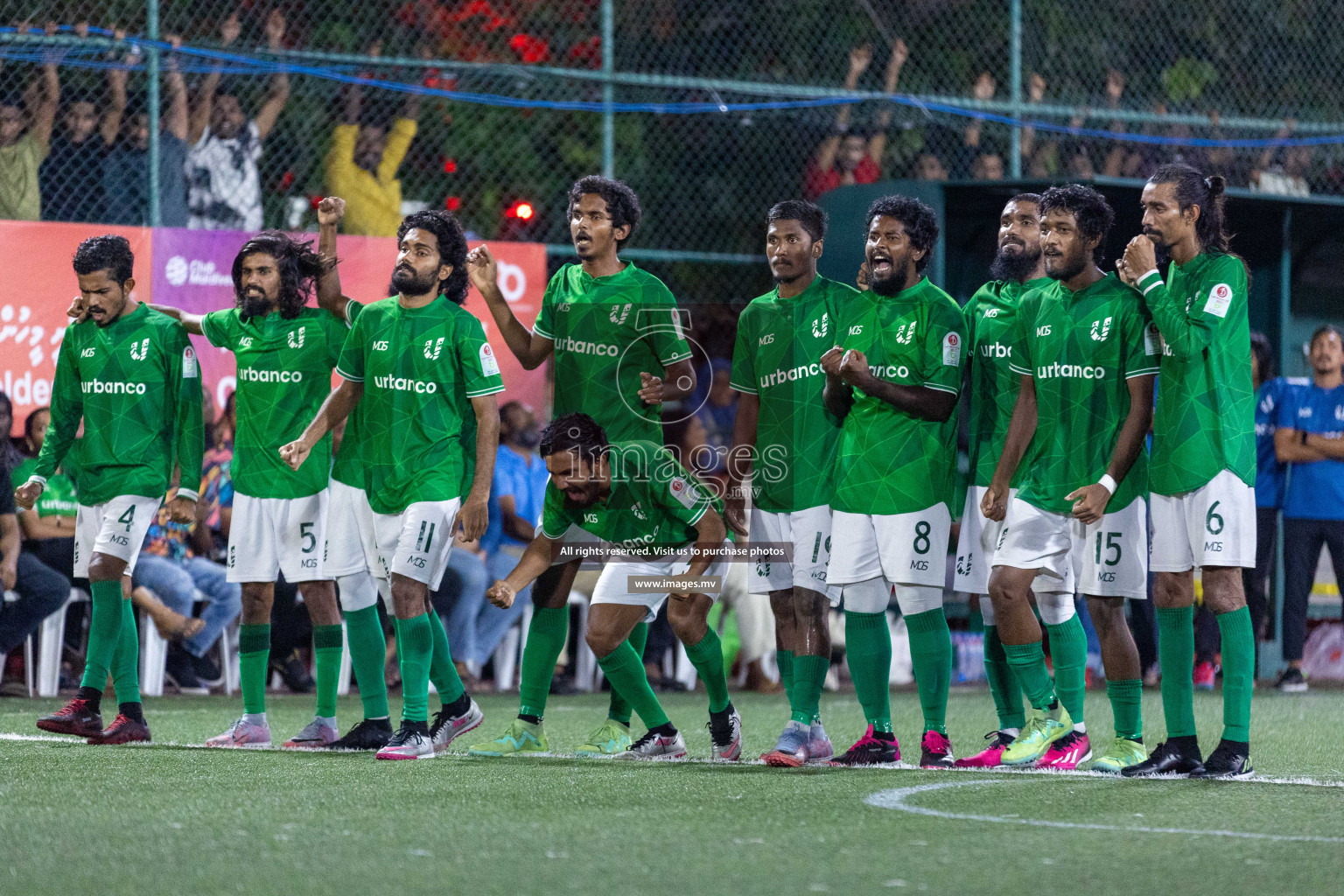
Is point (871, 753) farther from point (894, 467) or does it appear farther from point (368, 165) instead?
point (368, 165)

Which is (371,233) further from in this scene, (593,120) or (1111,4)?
(1111,4)

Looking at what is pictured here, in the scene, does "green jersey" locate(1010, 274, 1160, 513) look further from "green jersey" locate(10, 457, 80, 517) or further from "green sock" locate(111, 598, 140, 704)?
"green jersey" locate(10, 457, 80, 517)

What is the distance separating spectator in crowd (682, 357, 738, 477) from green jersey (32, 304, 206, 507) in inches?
157

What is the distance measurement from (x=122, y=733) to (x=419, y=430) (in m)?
1.80

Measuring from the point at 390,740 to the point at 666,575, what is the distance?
47.8 inches

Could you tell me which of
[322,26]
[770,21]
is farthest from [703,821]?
[770,21]

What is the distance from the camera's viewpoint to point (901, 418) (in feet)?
22.1

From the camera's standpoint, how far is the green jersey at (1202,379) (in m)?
6.19

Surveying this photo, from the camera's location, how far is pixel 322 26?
477 inches

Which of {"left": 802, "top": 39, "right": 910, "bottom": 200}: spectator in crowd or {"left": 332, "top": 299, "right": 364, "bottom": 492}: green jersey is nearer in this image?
{"left": 332, "top": 299, "right": 364, "bottom": 492}: green jersey

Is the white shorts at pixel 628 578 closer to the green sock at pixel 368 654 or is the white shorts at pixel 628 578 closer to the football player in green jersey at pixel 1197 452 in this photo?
the green sock at pixel 368 654

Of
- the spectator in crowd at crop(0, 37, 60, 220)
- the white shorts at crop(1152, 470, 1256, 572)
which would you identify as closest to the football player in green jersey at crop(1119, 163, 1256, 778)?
the white shorts at crop(1152, 470, 1256, 572)

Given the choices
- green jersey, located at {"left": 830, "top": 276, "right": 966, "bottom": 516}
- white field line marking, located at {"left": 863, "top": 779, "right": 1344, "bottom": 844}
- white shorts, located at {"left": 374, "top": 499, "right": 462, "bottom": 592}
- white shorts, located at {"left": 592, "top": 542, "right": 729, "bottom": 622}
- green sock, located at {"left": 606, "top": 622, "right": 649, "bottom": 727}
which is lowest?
white field line marking, located at {"left": 863, "top": 779, "right": 1344, "bottom": 844}

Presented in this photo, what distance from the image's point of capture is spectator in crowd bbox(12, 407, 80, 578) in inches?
405
